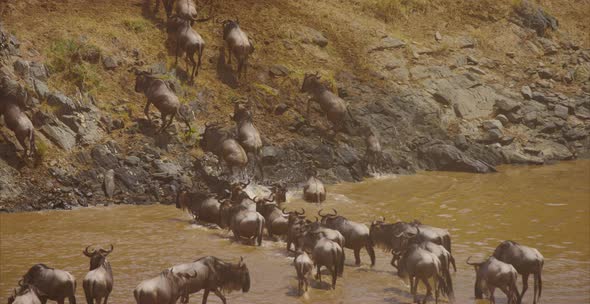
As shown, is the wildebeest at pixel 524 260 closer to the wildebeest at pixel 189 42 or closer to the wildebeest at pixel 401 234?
the wildebeest at pixel 401 234

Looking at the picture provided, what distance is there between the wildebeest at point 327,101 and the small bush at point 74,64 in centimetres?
724

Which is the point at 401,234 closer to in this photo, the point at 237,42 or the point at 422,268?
the point at 422,268

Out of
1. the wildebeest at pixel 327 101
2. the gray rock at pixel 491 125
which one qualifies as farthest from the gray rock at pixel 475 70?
the wildebeest at pixel 327 101

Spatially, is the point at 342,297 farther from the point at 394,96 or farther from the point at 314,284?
the point at 394,96

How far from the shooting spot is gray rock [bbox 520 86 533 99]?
29562 millimetres

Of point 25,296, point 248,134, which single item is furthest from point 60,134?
point 25,296

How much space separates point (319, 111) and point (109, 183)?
8638 millimetres

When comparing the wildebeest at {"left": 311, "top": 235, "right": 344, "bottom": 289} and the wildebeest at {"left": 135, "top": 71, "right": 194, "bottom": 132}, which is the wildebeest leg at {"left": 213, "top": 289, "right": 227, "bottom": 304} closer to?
the wildebeest at {"left": 311, "top": 235, "right": 344, "bottom": 289}

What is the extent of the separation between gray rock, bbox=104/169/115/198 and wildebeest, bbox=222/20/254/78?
686 cm

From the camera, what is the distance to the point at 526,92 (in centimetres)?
2964

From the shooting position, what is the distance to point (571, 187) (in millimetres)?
22234

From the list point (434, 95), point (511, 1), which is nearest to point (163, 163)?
point (434, 95)

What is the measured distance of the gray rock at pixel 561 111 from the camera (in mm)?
29141

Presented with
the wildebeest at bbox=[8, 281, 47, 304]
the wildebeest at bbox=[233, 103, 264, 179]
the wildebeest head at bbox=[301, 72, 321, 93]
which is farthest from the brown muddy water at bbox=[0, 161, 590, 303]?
the wildebeest head at bbox=[301, 72, 321, 93]
